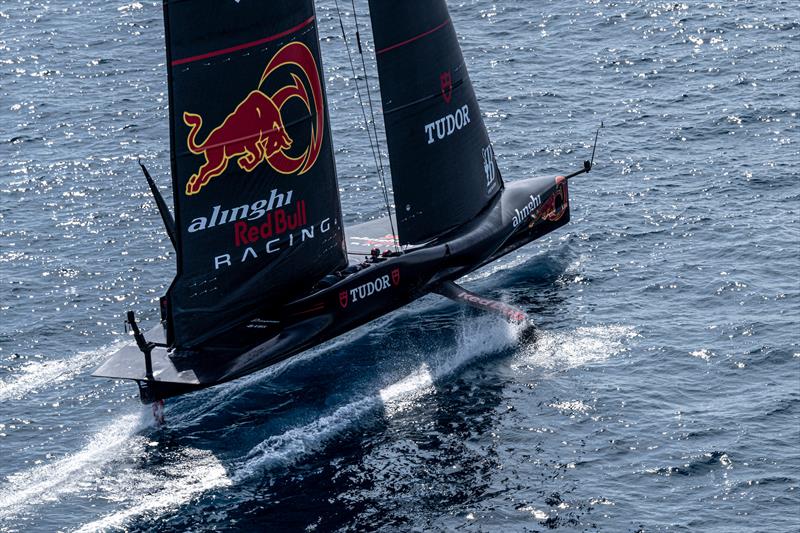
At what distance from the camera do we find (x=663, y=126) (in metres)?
65.6

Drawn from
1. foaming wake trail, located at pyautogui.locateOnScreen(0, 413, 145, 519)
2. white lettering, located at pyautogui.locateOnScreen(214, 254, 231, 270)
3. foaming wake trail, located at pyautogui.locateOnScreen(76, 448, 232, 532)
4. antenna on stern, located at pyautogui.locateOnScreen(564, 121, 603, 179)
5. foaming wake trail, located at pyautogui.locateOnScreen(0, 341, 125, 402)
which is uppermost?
white lettering, located at pyautogui.locateOnScreen(214, 254, 231, 270)

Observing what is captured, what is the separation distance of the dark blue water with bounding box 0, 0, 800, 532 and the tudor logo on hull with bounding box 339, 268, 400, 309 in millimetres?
2551

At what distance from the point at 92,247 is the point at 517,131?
67.4 feet

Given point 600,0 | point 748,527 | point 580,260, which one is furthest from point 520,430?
point 600,0

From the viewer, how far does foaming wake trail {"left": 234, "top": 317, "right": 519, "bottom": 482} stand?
43562 mm

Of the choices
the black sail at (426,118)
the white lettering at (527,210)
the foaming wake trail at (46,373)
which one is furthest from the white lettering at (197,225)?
the white lettering at (527,210)

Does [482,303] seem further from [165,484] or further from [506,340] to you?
[165,484]

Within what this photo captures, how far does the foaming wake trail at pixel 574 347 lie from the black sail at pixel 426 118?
18.4 feet

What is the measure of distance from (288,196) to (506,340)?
9.36 metres

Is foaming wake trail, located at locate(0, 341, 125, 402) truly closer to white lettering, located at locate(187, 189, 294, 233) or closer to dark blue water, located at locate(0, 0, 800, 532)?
dark blue water, located at locate(0, 0, 800, 532)

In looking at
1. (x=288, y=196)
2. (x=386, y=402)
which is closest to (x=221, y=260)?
(x=288, y=196)

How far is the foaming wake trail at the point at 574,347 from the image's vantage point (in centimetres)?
4838

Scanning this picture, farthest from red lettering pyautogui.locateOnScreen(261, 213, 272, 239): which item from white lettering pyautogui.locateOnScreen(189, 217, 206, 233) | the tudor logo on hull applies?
the tudor logo on hull

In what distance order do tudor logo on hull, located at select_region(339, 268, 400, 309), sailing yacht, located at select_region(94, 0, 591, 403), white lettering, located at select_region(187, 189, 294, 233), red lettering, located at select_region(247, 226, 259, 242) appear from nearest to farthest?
sailing yacht, located at select_region(94, 0, 591, 403) → white lettering, located at select_region(187, 189, 294, 233) → red lettering, located at select_region(247, 226, 259, 242) → tudor logo on hull, located at select_region(339, 268, 400, 309)
